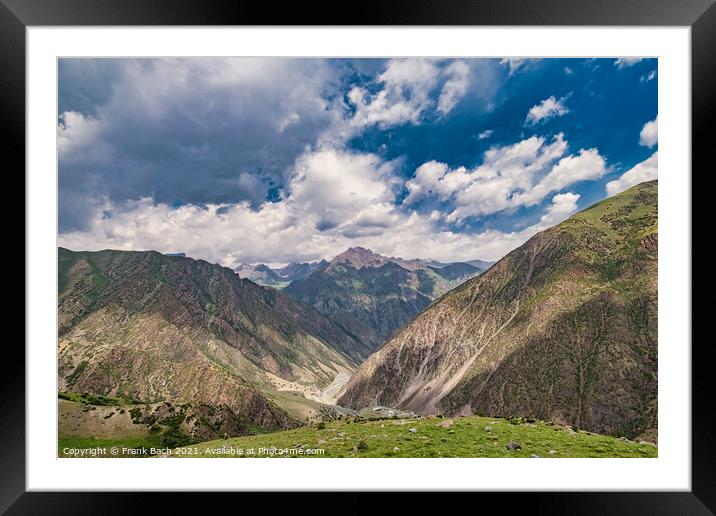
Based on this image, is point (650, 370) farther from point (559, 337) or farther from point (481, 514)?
point (481, 514)

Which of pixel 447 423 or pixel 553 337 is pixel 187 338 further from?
pixel 447 423

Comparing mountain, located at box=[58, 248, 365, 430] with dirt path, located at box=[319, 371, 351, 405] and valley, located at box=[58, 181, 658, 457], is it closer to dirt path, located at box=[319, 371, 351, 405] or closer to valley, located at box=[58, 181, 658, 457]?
valley, located at box=[58, 181, 658, 457]

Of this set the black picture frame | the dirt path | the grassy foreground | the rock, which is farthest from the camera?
the dirt path

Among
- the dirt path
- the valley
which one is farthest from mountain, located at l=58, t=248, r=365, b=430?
the dirt path

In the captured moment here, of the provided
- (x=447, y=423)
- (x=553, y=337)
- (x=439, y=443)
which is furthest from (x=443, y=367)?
(x=439, y=443)
